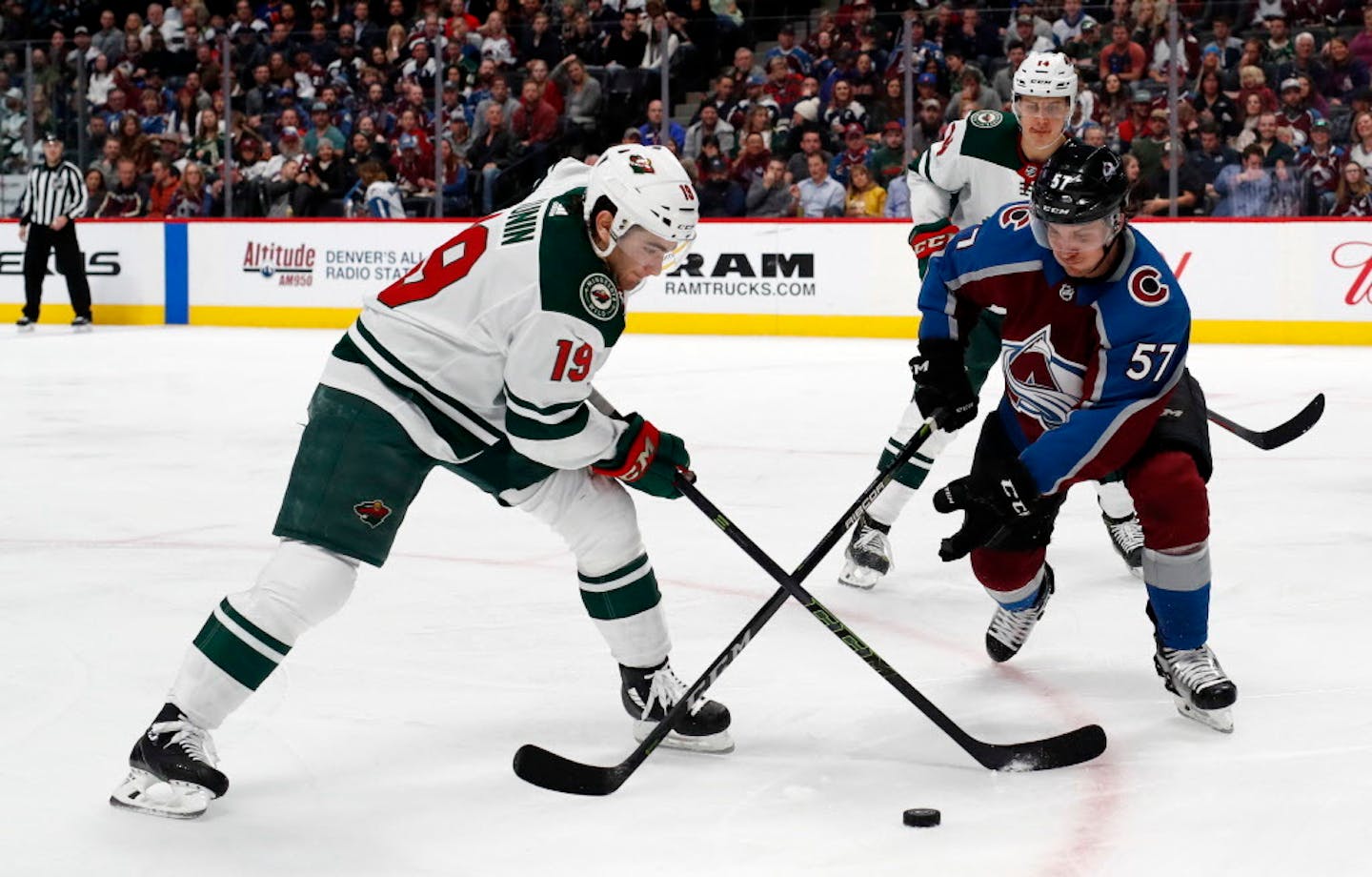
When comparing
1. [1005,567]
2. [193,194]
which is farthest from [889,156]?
[1005,567]

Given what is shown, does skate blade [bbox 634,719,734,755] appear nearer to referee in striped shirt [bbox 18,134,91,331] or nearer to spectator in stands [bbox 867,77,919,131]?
spectator in stands [bbox 867,77,919,131]

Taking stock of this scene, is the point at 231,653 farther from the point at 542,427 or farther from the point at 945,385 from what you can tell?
the point at 945,385

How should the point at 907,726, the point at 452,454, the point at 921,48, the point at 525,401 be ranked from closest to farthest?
the point at 525,401 → the point at 452,454 → the point at 907,726 → the point at 921,48

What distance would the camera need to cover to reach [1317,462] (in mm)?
5402

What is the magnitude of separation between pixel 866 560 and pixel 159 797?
74.9 inches

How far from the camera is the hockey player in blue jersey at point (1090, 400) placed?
8.63ft

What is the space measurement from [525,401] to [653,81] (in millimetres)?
9074

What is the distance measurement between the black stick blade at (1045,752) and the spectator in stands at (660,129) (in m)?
8.67

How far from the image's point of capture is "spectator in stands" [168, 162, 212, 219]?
12195 mm

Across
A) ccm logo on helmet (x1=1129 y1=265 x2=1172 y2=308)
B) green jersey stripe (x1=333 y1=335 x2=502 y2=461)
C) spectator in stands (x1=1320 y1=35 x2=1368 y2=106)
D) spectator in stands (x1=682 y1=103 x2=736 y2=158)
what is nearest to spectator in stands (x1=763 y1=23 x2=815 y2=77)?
spectator in stands (x1=682 y1=103 x2=736 y2=158)

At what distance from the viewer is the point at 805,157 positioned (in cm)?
1043

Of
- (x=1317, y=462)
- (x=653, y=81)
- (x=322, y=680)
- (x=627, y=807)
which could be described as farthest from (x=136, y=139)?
(x=627, y=807)

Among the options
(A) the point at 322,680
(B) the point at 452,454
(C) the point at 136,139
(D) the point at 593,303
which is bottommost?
(C) the point at 136,139

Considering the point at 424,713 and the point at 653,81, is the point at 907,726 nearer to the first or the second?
the point at 424,713
